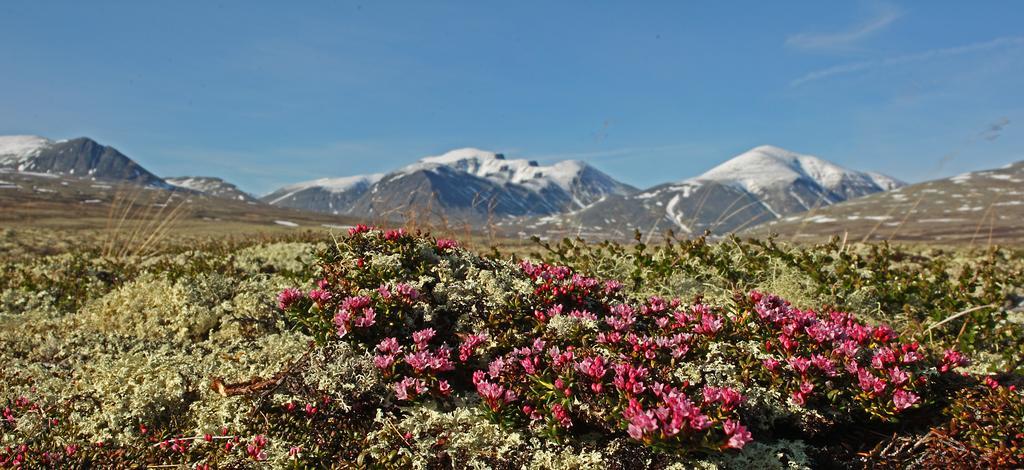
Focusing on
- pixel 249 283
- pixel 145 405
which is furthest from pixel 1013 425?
pixel 249 283

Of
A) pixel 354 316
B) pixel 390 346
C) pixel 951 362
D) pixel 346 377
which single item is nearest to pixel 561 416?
pixel 390 346

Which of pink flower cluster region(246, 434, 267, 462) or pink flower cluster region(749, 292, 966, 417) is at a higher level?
pink flower cluster region(749, 292, 966, 417)

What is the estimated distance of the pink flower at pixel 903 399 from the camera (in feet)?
11.5

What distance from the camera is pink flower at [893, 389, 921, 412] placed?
351 cm

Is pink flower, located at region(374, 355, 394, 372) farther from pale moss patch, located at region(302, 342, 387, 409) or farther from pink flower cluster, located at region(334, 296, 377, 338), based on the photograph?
pink flower cluster, located at region(334, 296, 377, 338)

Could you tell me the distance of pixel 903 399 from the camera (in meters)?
3.51

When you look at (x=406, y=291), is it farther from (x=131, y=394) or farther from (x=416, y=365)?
(x=131, y=394)

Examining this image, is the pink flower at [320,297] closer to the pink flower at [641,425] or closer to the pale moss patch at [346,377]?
the pale moss patch at [346,377]

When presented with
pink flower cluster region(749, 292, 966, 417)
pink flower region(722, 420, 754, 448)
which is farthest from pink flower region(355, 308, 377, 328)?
pink flower cluster region(749, 292, 966, 417)

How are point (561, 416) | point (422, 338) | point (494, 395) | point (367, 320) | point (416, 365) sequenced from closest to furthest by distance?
point (561, 416) → point (494, 395) → point (416, 365) → point (422, 338) → point (367, 320)

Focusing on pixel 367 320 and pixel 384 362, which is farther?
pixel 367 320

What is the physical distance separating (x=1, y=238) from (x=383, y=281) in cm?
2681

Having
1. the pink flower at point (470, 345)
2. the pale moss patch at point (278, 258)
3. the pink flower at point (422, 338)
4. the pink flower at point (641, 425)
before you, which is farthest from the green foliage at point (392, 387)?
the pale moss patch at point (278, 258)

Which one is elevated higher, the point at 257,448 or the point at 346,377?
the point at 346,377
